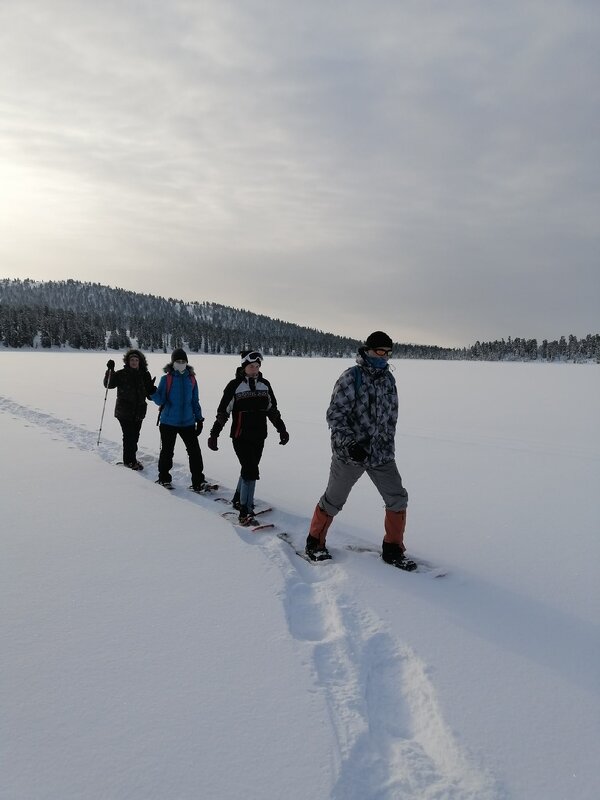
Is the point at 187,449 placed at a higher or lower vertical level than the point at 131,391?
lower

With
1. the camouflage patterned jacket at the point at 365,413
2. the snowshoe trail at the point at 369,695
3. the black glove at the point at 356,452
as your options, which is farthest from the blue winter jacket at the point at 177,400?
the black glove at the point at 356,452

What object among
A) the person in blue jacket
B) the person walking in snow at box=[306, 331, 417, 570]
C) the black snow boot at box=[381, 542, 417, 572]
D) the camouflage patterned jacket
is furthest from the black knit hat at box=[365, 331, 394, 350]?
the person in blue jacket

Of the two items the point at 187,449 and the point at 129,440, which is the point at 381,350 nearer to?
the point at 187,449

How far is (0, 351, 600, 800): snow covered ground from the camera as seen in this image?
2.16 meters

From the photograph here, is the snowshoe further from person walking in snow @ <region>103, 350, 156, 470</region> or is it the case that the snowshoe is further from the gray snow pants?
the gray snow pants

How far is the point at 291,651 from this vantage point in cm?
299

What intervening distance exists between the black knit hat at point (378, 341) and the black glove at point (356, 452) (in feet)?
2.72

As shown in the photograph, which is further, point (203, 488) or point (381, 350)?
point (203, 488)

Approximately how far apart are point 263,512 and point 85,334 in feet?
338

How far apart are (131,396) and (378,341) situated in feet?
16.6

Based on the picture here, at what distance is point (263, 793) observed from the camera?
2.03m

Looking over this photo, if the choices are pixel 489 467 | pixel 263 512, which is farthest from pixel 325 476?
pixel 489 467

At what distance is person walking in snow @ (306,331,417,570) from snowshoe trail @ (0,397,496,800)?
246mm

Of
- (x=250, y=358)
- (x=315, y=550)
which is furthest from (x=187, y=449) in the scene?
(x=315, y=550)
